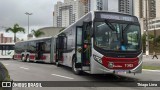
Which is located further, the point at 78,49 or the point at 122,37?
the point at 78,49

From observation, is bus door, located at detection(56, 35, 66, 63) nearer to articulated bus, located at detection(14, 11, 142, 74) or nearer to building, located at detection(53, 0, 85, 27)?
articulated bus, located at detection(14, 11, 142, 74)

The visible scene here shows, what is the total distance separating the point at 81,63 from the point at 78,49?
3.38 feet

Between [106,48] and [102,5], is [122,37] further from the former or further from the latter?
[102,5]

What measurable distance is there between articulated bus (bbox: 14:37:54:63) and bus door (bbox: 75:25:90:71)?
573 inches

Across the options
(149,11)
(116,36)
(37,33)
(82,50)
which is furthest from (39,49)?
(149,11)

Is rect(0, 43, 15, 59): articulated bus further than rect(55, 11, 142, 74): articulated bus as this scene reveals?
Yes

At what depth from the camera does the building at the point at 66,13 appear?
84.3 m

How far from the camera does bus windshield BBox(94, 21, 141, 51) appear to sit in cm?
1370

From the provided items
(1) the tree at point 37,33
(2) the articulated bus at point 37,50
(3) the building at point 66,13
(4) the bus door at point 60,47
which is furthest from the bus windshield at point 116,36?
(1) the tree at point 37,33

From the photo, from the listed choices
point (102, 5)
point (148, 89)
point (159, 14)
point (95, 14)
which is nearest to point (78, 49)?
point (95, 14)

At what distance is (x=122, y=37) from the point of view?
14.0 meters

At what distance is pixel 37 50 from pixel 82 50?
2000 centimetres

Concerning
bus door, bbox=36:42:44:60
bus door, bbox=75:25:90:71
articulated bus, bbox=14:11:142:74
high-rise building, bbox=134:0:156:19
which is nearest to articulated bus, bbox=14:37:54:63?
bus door, bbox=36:42:44:60

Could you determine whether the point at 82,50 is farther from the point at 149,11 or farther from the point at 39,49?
the point at 149,11
